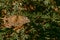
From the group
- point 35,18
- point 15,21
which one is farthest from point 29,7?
point 15,21

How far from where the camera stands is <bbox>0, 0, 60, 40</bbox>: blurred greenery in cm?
660

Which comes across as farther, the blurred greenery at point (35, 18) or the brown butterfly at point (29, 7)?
the brown butterfly at point (29, 7)

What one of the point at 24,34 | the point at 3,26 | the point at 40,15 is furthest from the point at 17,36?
the point at 40,15

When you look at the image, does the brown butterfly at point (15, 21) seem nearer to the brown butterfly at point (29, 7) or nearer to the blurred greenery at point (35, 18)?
the blurred greenery at point (35, 18)

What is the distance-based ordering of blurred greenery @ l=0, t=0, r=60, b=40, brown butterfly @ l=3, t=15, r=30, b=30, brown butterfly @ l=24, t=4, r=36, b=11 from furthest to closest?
brown butterfly @ l=24, t=4, r=36, b=11 → brown butterfly @ l=3, t=15, r=30, b=30 → blurred greenery @ l=0, t=0, r=60, b=40

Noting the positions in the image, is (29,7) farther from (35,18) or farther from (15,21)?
(15,21)

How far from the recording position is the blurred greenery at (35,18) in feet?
21.7

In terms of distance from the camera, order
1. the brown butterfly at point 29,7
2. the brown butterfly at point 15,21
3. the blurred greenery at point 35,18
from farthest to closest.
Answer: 1. the brown butterfly at point 29,7
2. the brown butterfly at point 15,21
3. the blurred greenery at point 35,18

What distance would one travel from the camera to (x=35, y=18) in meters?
7.42

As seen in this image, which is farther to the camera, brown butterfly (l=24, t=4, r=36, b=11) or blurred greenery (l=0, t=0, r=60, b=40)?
brown butterfly (l=24, t=4, r=36, b=11)

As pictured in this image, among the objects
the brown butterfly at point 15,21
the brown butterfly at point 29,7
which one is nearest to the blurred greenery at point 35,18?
the brown butterfly at point 29,7

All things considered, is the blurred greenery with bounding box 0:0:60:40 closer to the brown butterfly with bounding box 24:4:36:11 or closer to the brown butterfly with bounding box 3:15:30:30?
the brown butterfly with bounding box 24:4:36:11

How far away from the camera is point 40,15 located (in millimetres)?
7648

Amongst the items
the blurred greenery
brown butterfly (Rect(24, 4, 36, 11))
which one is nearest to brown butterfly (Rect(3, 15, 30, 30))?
the blurred greenery
